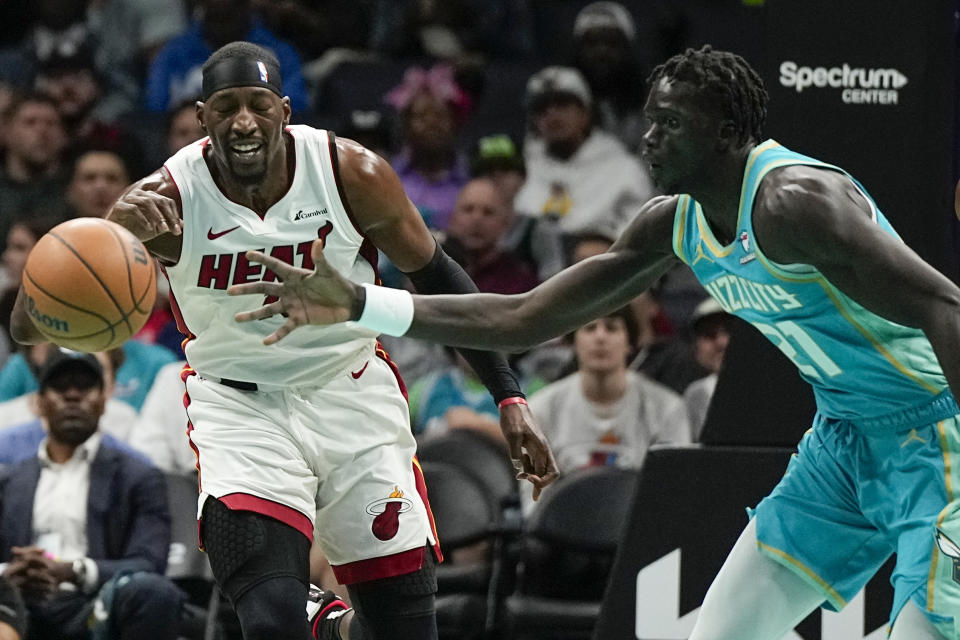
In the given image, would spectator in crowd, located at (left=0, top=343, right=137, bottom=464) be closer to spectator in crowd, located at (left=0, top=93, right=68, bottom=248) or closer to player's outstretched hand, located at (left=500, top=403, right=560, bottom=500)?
spectator in crowd, located at (left=0, top=93, right=68, bottom=248)

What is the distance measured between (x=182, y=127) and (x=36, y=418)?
2.48m

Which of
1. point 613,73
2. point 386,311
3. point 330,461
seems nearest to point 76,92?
point 613,73

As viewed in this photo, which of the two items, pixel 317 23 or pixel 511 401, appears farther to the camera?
pixel 317 23

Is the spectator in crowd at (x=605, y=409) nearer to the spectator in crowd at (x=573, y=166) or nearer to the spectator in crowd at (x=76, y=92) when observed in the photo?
the spectator in crowd at (x=573, y=166)

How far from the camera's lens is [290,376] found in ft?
14.6

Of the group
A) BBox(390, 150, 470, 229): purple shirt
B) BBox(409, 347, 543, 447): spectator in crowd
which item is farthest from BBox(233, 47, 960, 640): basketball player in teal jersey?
BBox(390, 150, 470, 229): purple shirt

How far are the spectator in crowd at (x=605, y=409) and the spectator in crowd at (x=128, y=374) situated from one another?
2.08 m

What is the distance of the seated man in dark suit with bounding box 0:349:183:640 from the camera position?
617cm

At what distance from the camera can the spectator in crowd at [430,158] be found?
9297 millimetres

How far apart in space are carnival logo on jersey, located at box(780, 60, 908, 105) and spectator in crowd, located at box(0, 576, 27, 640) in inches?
144

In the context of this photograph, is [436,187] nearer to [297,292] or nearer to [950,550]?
[297,292]

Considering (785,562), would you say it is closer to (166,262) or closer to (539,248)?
(166,262)

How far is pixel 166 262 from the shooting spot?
14.8 ft

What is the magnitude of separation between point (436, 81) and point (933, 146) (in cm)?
508
